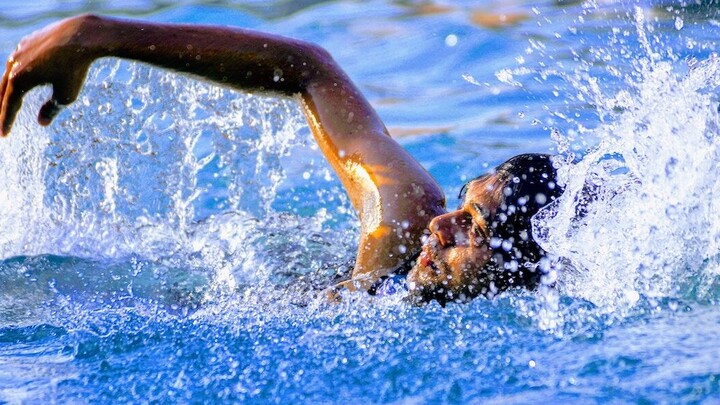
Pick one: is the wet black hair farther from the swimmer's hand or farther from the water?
the swimmer's hand

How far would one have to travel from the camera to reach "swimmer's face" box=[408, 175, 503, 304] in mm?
2795

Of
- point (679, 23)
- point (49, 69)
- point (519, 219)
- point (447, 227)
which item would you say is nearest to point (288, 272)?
point (447, 227)

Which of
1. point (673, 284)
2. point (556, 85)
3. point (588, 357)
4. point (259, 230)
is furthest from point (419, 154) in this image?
point (588, 357)

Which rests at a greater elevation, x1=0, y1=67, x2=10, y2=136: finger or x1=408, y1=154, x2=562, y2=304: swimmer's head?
x1=0, y1=67, x2=10, y2=136: finger

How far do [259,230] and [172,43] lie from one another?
3.01 ft

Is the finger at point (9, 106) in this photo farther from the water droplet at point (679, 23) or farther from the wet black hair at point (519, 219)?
the water droplet at point (679, 23)

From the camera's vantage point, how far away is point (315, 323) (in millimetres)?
2797

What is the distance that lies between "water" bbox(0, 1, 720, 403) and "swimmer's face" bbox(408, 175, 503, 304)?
2.6 inches

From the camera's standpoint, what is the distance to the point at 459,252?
2.80 meters

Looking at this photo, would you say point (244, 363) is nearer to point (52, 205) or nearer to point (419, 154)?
point (52, 205)

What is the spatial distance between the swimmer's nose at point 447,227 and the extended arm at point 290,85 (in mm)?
202

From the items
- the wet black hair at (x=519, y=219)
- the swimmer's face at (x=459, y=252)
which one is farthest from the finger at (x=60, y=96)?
the wet black hair at (x=519, y=219)

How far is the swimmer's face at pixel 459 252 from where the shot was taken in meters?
2.79

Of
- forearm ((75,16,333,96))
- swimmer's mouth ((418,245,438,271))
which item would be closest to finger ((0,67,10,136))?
forearm ((75,16,333,96))
